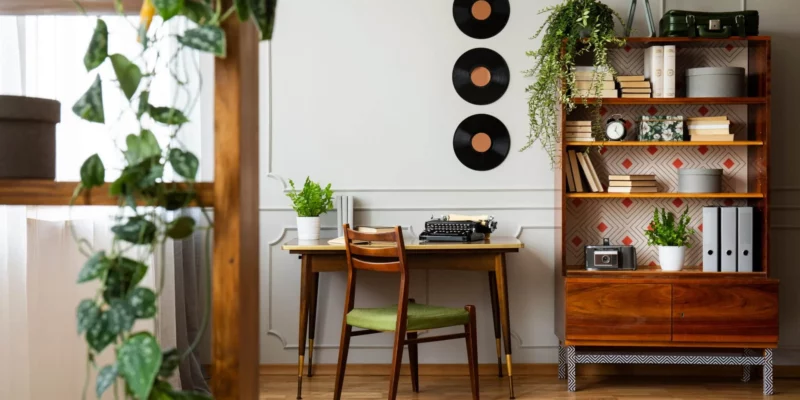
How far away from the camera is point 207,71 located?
14.0 ft

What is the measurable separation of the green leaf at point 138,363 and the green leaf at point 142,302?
0.04 m

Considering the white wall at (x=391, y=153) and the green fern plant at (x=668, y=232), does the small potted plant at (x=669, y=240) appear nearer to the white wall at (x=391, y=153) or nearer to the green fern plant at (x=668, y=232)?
the green fern plant at (x=668, y=232)

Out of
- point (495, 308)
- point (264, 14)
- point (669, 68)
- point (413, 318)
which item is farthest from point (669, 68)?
point (264, 14)

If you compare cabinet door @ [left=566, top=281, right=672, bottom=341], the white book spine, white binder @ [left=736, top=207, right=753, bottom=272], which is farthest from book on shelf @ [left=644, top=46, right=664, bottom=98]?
cabinet door @ [left=566, top=281, right=672, bottom=341]

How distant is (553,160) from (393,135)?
2.94 ft

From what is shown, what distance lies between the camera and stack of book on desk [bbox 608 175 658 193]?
13.8 ft

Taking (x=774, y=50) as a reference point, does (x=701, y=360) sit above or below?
below

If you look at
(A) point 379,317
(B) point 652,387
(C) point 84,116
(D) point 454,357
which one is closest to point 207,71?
(A) point 379,317

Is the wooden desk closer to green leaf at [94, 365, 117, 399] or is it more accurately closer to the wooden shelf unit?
the wooden shelf unit

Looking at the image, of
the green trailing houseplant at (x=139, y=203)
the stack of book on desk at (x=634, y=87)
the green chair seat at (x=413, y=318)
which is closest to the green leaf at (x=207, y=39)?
the green trailing houseplant at (x=139, y=203)

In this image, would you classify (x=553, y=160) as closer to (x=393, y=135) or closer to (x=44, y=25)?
(x=393, y=135)

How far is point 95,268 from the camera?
3.94 ft

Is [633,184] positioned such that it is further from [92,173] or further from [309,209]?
[92,173]

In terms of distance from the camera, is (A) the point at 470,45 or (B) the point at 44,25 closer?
(B) the point at 44,25
